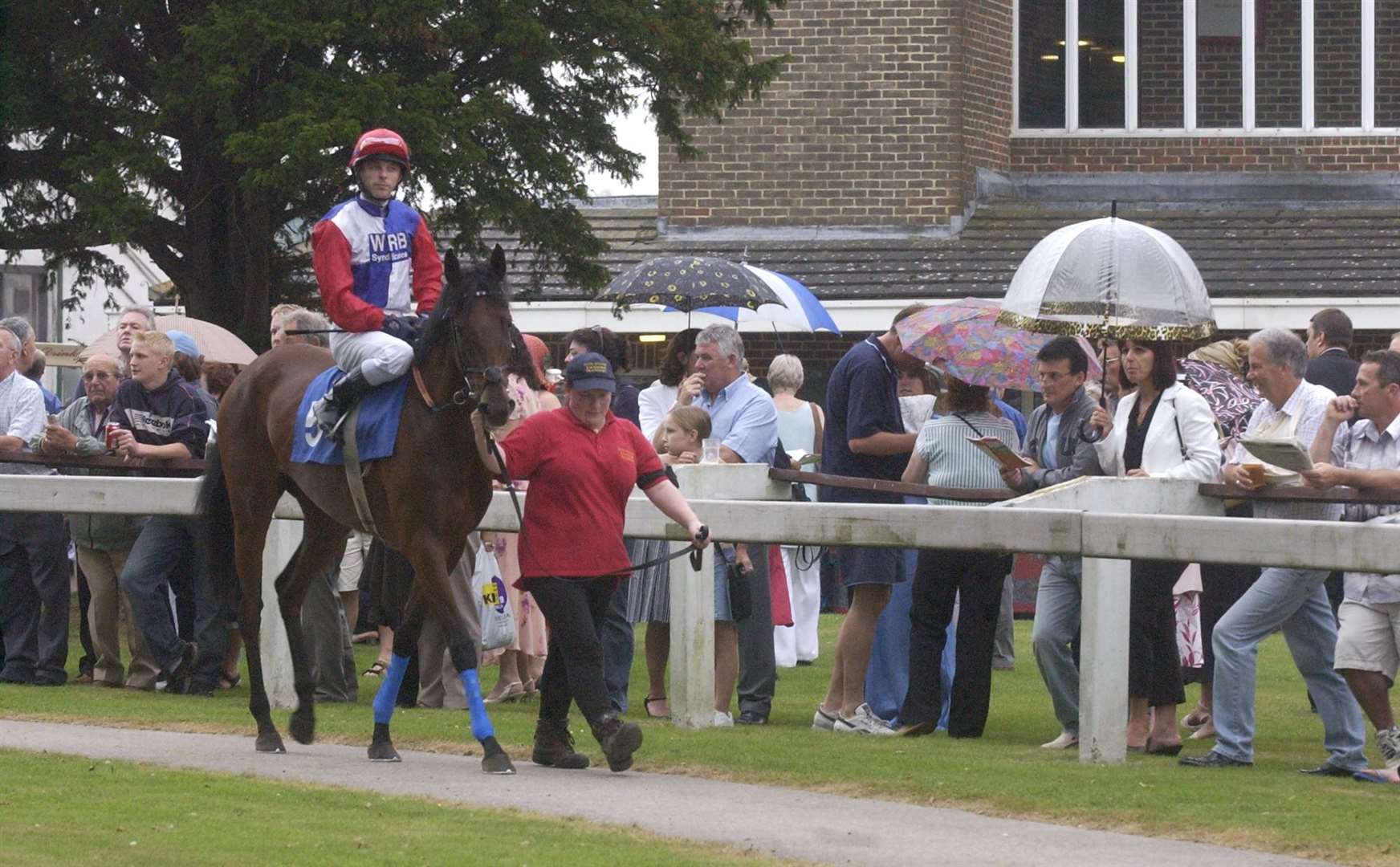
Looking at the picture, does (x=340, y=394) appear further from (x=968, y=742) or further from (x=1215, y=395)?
(x=1215, y=395)

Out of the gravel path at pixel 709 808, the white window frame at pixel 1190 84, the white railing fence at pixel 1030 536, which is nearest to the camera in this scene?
the gravel path at pixel 709 808

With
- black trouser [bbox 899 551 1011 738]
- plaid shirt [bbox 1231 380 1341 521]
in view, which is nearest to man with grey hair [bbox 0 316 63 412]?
black trouser [bbox 899 551 1011 738]

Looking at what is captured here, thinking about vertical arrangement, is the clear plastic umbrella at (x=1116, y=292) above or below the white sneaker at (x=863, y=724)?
above

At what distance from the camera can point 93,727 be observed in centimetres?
1074

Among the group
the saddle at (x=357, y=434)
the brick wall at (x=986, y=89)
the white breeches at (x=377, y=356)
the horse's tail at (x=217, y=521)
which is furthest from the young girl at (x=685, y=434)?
the brick wall at (x=986, y=89)

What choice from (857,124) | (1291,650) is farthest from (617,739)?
(857,124)

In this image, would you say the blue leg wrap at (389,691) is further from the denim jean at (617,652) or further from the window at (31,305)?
the window at (31,305)

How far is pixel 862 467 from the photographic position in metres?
11.7

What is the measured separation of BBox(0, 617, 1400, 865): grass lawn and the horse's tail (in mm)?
745

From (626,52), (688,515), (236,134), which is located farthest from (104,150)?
(688,515)

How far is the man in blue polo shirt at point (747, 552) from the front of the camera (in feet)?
37.1

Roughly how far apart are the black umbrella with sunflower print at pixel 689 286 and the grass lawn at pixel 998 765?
3.85 meters

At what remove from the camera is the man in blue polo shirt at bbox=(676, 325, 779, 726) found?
1132 centimetres

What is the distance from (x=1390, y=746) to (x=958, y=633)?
220 centimetres
